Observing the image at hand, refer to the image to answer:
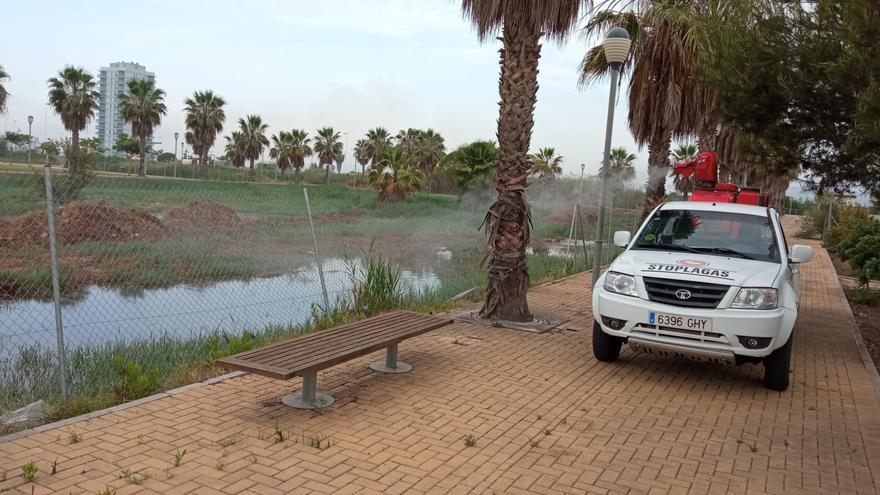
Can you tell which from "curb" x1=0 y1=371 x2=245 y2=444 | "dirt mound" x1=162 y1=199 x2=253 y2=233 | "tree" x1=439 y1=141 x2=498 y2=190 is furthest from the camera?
"tree" x1=439 y1=141 x2=498 y2=190

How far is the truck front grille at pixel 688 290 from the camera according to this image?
5.98 meters

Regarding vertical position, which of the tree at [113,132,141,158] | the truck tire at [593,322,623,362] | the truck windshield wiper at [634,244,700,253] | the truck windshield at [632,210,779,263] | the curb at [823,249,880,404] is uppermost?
the tree at [113,132,141,158]

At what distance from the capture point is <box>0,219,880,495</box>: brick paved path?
4.04 m

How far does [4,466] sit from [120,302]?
623cm

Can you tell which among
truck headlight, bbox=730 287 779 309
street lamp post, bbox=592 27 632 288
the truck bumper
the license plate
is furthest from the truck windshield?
street lamp post, bbox=592 27 632 288

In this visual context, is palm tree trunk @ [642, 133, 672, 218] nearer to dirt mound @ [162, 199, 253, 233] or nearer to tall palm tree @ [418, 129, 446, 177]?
dirt mound @ [162, 199, 253, 233]

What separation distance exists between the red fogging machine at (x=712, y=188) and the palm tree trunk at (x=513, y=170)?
8.84 feet

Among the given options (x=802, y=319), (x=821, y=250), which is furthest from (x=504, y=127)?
(x=821, y=250)

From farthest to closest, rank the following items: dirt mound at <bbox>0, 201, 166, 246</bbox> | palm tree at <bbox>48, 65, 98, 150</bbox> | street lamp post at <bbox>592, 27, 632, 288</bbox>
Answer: palm tree at <bbox>48, 65, 98, 150</bbox> → street lamp post at <bbox>592, 27, 632, 288</bbox> → dirt mound at <bbox>0, 201, 166, 246</bbox>

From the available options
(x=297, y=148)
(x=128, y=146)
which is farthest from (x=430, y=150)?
(x=128, y=146)

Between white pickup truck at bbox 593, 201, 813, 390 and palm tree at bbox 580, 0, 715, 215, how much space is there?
7.76m

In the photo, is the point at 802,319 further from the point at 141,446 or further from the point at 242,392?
the point at 141,446

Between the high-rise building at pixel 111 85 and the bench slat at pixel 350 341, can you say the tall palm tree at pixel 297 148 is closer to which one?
the bench slat at pixel 350 341

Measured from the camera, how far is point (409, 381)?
243 inches
